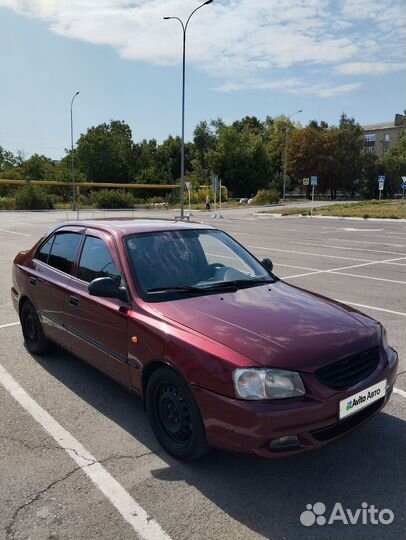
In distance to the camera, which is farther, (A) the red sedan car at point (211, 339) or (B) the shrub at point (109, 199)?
(B) the shrub at point (109, 199)

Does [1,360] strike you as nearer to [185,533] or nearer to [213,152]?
[185,533]

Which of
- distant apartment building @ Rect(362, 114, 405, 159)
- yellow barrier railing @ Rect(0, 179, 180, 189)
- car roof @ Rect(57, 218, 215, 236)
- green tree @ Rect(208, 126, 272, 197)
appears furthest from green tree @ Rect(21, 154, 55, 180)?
car roof @ Rect(57, 218, 215, 236)

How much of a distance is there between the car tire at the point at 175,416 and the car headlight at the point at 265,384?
361 millimetres

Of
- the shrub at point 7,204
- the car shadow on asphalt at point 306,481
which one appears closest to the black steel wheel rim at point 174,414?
the car shadow on asphalt at point 306,481

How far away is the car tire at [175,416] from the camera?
300 cm

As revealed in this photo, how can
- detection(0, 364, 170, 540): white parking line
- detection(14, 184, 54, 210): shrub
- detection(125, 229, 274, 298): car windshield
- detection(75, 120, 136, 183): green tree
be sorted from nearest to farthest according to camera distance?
detection(0, 364, 170, 540): white parking line < detection(125, 229, 274, 298): car windshield < detection(14, 184, 54, 210): shrub < detection(75, 120, 136, 183): green tree

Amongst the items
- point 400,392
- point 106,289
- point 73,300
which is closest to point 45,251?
point 73,300

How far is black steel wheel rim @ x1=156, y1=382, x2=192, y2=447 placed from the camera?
3.12 meters

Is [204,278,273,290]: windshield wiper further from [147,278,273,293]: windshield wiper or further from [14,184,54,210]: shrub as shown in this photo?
[14,184,54,210]: shrub

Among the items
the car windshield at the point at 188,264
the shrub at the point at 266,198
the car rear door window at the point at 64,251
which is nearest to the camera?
the car windshield at the point at 188,264

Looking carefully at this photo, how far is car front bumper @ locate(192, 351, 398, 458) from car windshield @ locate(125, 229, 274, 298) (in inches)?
42.7

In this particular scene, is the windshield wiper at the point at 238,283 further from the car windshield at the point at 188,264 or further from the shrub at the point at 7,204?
the shrub at the point at 7,204

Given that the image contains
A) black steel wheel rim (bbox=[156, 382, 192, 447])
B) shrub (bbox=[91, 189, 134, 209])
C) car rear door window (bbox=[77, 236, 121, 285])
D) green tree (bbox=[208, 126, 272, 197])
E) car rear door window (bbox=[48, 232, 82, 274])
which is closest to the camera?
black steel wheel rim (bbox=[156, 382, 192, 447])

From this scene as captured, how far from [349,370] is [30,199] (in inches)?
2051
